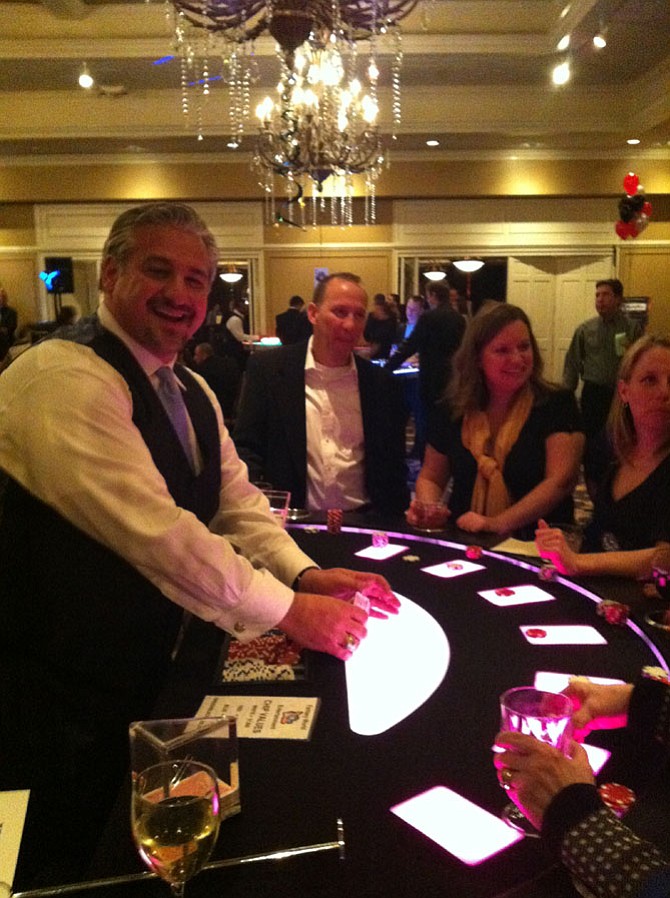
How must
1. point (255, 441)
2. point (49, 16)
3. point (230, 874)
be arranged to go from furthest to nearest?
point (49, 16) < point (255, 441) < point (230, 874)

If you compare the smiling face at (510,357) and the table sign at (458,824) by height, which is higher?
the smiling face at (510,357)

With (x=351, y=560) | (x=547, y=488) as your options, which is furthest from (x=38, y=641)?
(x=547, y=488)

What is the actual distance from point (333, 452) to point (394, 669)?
170 centimetres

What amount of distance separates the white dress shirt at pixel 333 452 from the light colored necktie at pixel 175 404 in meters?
1.41

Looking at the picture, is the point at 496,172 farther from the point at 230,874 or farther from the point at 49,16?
the point at 230,874

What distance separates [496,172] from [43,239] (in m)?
5.51

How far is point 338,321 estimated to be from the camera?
9.77ft

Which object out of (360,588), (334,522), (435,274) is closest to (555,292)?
(435,274)

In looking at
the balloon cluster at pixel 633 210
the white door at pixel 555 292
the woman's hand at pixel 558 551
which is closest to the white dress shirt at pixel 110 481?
the woman's hand at pixel 558 551

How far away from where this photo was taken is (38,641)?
1339mm

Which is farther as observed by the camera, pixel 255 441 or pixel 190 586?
pixel 255 441

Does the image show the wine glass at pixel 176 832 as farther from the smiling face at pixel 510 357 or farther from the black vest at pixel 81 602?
the smiling face at pixel 510 357

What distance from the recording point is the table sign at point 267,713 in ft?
3.95

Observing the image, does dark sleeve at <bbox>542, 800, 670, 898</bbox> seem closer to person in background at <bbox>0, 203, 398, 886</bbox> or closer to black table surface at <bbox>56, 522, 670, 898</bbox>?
black table surface at <bbox>56, 522, 670, 898</bbox>
